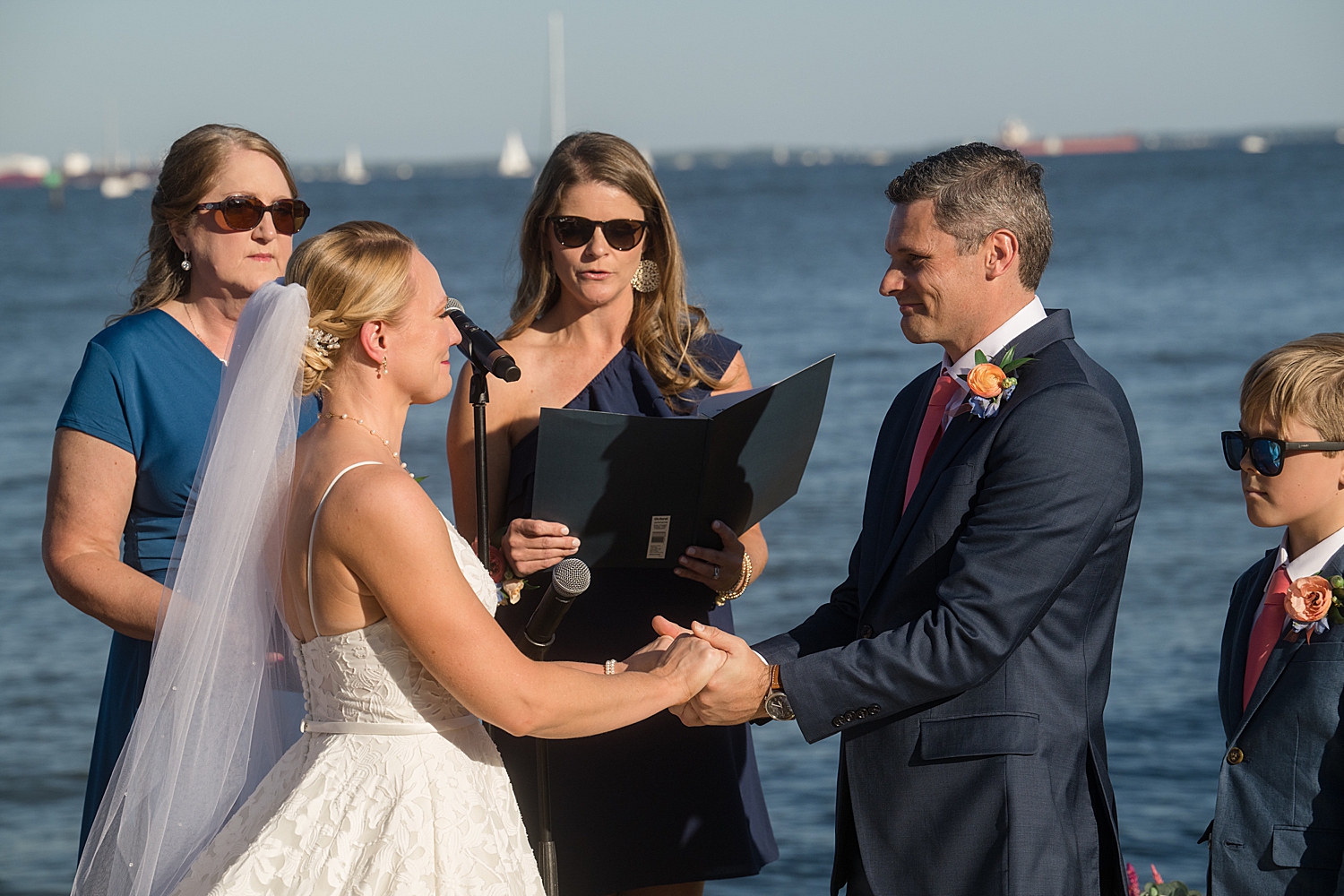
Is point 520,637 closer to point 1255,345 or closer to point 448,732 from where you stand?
point 448,732

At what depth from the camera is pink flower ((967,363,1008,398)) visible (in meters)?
2.61

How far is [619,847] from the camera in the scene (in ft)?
11.4

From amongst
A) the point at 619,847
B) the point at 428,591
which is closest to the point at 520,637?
the point at 428,591

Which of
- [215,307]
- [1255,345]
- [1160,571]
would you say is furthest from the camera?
[1255,345]

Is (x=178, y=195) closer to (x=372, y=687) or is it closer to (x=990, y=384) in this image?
(x=372, y=687)

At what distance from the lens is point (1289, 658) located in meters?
2.60

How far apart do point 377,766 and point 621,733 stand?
3.61 feet

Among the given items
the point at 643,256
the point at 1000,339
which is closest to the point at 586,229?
the point at 643,256

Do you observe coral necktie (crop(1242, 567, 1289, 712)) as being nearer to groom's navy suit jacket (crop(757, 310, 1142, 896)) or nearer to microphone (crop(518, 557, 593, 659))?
groom's navy suit jacket (crop(757, 310, 1142, 896))

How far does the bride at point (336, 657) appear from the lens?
2430 millimetres

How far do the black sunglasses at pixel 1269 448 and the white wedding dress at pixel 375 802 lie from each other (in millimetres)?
1642

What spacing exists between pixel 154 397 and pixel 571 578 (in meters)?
1.34

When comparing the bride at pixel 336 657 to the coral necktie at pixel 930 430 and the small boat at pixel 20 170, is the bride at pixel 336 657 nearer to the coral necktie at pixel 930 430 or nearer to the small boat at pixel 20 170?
the coral necktie at pixel 930 430

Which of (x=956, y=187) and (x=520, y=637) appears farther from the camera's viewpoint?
(x=520, y=637)
